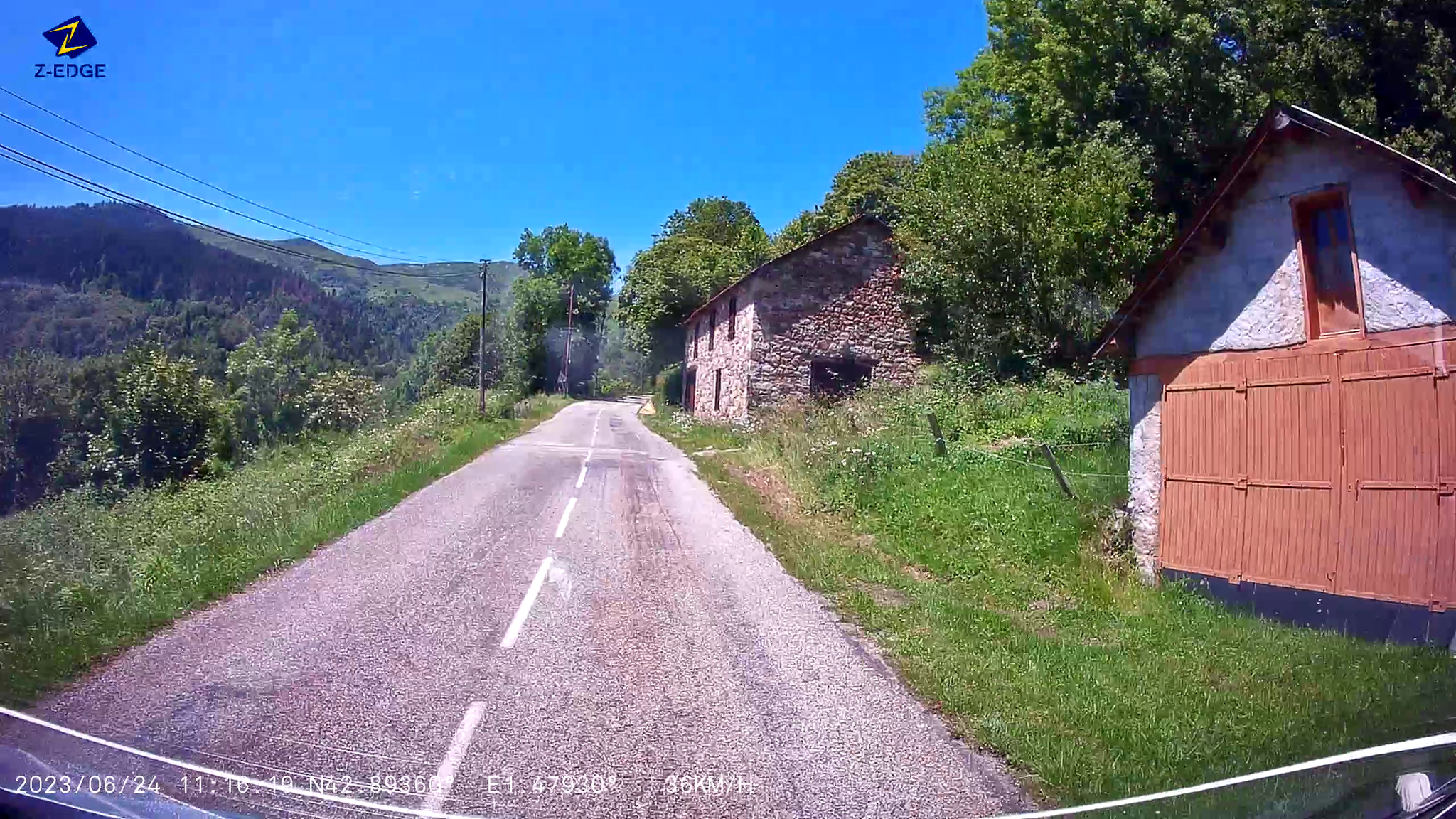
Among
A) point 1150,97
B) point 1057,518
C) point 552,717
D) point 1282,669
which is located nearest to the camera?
point 552,717

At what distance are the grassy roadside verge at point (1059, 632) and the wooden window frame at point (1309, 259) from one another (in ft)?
9.01

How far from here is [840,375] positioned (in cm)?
2997

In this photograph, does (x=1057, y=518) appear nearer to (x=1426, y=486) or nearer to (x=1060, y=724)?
(x=1426, y=486)

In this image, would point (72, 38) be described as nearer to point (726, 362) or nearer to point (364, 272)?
point (364, 272)

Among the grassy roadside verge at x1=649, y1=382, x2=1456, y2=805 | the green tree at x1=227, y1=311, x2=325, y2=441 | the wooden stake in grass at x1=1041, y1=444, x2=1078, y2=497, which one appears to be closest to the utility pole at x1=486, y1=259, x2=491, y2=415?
the green tree at x1=227, y1=311, x2=325, y2=441

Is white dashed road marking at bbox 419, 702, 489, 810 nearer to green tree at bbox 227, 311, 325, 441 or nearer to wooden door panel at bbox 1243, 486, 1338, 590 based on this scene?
wooden door panel at bbox 1243, 486, 1338, 590

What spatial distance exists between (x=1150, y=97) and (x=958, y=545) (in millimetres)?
18475

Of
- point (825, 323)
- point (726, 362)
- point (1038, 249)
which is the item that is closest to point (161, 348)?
point (726, 362)

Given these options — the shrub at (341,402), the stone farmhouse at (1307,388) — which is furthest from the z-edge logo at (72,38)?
the shrub at (341,402)

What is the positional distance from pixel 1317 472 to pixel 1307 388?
2.59 ft

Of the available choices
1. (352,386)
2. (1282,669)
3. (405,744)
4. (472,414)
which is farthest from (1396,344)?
(352,386)

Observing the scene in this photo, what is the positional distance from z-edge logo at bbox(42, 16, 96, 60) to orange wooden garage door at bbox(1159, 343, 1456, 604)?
12.2m

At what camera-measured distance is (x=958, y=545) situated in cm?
1134

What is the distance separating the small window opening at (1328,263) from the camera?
835 centimetres
